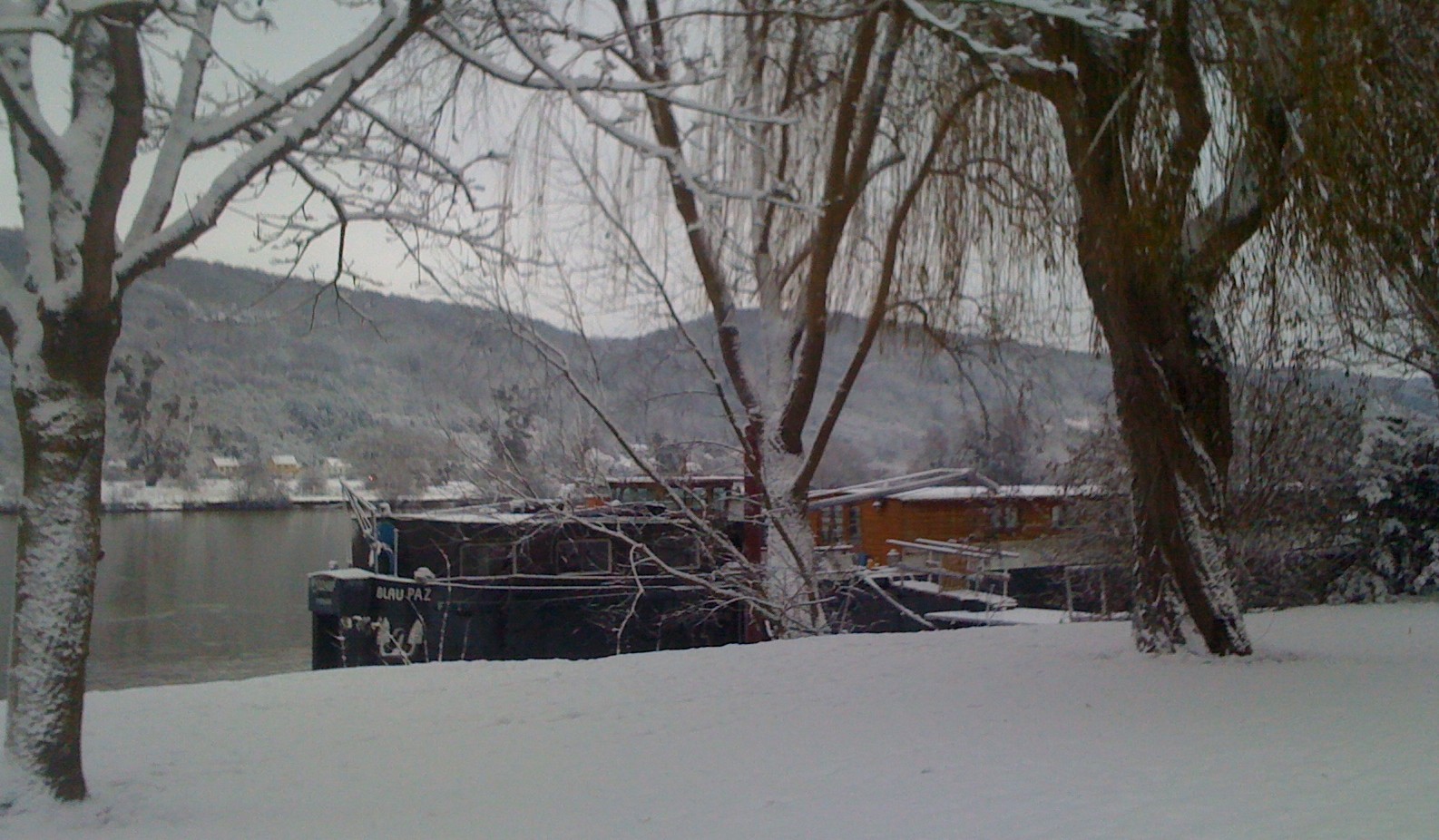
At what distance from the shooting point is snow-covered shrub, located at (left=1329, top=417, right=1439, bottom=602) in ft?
45.1

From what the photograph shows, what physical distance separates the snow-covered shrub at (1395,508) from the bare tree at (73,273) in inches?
509

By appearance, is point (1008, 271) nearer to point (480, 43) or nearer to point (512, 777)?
point (480, 43)

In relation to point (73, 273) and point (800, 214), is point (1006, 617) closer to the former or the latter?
point (800, 214)

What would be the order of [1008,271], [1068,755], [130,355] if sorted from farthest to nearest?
1. [130,355]
2. [1008,271]
3. [1068,755]

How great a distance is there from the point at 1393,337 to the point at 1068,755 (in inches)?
382

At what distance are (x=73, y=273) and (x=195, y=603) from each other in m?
32.0

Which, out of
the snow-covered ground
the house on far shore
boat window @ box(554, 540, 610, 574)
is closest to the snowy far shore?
boat window @ box(554, 540, 610, 574)

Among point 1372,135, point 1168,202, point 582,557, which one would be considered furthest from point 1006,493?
point 1372,135

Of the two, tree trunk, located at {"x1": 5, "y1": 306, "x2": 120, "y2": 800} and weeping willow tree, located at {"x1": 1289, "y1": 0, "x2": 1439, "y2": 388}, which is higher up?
weeping willow tree, located at {"x1": 1289, "y1": 0, "x2": 1439, "y2": 388}

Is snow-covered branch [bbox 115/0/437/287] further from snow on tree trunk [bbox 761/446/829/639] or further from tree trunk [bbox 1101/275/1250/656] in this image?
snow on tree trunk [bbox 761/446/829/639]

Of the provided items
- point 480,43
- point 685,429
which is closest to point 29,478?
point 480,43

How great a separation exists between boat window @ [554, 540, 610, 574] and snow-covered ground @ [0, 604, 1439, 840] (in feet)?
25.1

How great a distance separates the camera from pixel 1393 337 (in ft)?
41.4

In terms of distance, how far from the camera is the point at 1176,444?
25.9 feet
